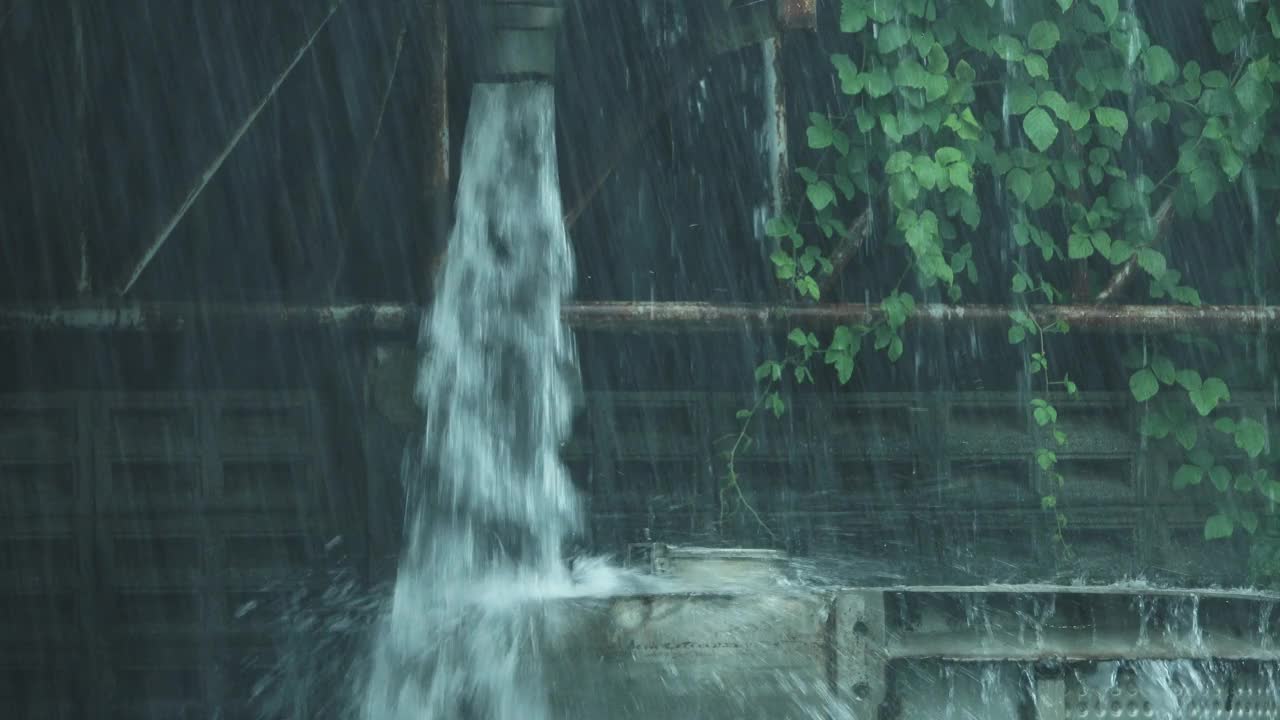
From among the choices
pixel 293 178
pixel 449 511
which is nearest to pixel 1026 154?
pixel 449 511

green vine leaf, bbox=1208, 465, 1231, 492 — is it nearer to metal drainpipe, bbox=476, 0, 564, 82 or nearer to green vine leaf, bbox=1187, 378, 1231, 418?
green vine leaf, bbox=1187, 378, 1231, 418

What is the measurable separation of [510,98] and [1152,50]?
2.84 m

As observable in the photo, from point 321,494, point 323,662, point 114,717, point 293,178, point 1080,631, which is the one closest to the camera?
point 1080,631

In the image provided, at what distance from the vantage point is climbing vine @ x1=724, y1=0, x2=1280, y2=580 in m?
5.83

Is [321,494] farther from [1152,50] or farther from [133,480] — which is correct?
[1152,50]

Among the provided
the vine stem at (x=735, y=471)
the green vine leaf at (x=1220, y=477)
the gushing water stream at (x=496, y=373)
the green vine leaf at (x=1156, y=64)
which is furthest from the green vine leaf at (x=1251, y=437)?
the gushing water stream at (x=496, y=373)

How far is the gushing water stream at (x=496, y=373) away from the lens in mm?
5363

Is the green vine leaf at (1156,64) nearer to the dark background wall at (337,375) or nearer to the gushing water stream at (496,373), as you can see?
the dark background wall at (337,375)

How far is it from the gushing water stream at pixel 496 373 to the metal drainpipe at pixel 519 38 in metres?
0.09

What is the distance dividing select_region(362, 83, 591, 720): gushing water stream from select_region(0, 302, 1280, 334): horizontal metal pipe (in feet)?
0.60

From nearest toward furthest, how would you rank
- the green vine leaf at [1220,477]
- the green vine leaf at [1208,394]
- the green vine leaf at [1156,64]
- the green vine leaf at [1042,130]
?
the green vine leaf at [1042,130]
the green vine leaf at [1156,64]
the green vine leaf at [1208,394]
the green vine leaf at [1220,477]

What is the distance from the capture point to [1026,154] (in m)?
6.00

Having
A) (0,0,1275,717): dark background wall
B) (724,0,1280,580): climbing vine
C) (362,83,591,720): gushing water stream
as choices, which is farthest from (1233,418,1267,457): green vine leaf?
(362,83,591,720): gushing water stream

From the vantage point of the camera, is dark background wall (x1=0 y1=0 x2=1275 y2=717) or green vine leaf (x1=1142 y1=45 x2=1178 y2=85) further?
green vine leaf (x1=1142 y1=45 x2=1178 y2=85)
